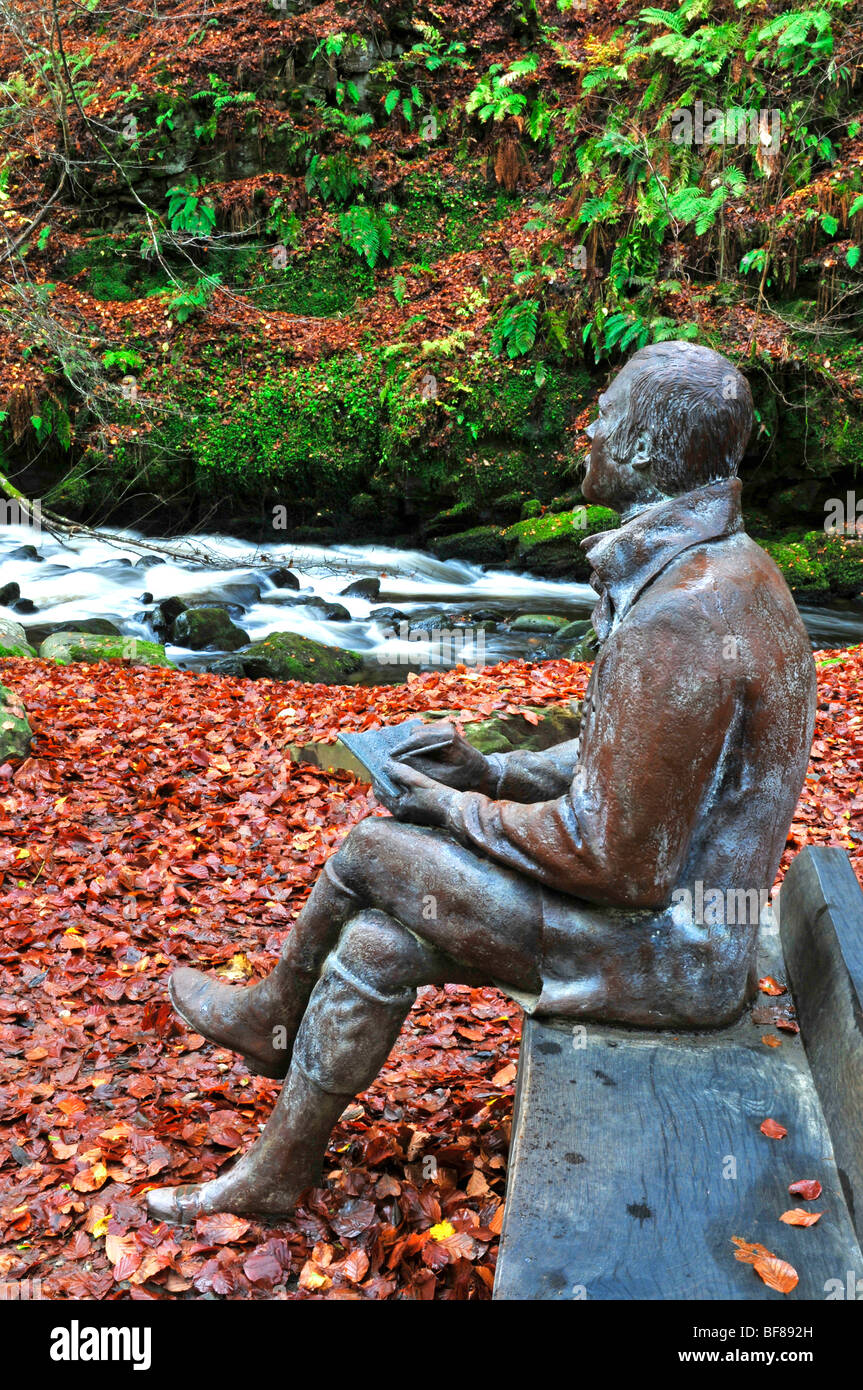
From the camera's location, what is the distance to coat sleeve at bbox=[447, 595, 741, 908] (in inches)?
89.1

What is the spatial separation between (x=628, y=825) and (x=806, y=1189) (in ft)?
2.84

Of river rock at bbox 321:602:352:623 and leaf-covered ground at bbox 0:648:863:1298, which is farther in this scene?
river rock at bbox 321:602:352:623

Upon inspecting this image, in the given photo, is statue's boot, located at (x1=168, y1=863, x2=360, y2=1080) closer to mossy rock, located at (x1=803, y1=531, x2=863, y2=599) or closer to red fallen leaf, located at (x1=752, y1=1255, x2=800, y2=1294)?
red fallen leaf, located at (x1=752, y1=1255, x2=800, y2=1294)

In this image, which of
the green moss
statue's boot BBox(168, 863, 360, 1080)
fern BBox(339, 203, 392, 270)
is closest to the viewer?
statue's boot BBox(168, 863, 360, 1080)

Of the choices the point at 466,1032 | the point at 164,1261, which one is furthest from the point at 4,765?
the point at 164,1261

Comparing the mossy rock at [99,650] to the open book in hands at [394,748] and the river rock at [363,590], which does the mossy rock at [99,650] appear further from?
the open book in hands at [394,748]

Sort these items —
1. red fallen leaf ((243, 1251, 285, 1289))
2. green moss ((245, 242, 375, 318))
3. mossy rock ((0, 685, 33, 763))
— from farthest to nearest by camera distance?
green moss ((245, 242, 375, 318)), mossy rock ((0, 685, 33, 763)), red fallen leaf ((243, 1251, 285, 1289))

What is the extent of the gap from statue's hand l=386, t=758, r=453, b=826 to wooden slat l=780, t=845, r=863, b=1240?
3.56 ft

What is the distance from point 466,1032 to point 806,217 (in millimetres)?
14646

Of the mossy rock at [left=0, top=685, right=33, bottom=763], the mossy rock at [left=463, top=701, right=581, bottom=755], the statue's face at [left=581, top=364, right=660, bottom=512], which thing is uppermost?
the statue's face at [left=581, top=364, right=660, bottom=512]

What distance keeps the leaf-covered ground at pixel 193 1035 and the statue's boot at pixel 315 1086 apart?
0.15 meters

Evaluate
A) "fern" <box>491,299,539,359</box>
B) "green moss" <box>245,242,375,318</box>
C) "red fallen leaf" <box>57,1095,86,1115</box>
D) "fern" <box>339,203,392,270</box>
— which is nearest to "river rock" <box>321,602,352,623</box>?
"fern" <box>491,299,539,359</box>

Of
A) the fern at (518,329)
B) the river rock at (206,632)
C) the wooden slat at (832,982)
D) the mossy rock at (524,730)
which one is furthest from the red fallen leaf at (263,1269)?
the fern at (518,329)

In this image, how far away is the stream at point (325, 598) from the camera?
44.5ft
